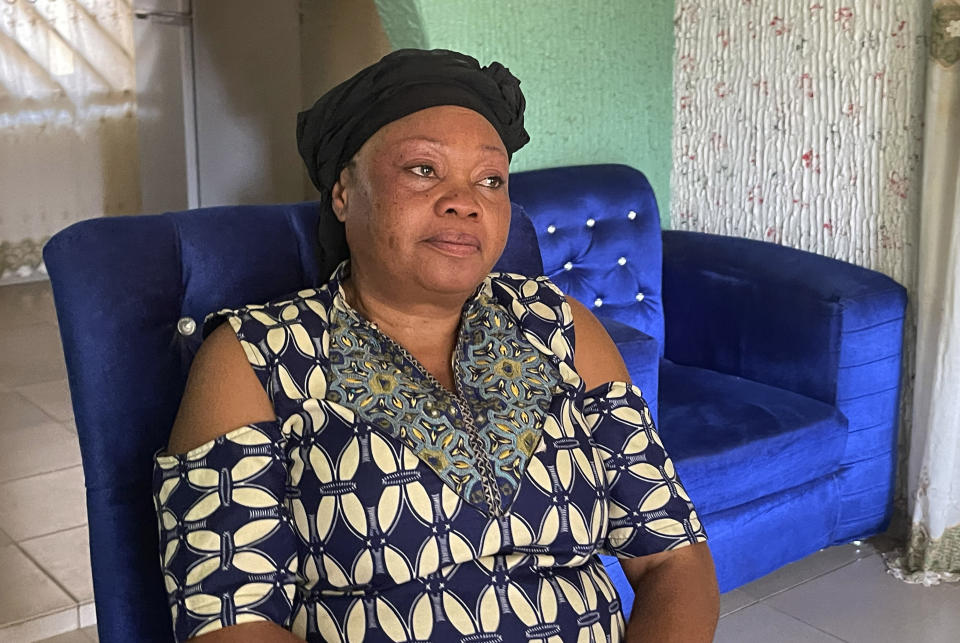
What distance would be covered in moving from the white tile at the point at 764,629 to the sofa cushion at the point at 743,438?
0.26m

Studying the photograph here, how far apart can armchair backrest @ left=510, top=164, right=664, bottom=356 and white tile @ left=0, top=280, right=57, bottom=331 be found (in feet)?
11.3

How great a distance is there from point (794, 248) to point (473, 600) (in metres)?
1.83

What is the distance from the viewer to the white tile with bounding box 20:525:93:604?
7.86ft

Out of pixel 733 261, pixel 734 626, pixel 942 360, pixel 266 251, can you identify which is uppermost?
pixel 266 251

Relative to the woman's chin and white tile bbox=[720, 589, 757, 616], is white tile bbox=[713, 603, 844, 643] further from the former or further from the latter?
the woman's chin

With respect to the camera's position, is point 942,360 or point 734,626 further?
point 942,360

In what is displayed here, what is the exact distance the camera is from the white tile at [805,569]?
2393mm

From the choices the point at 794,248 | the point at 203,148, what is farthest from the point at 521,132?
the point at 203,148

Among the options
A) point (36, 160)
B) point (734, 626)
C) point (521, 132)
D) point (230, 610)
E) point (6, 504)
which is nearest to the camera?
point (230, 610)

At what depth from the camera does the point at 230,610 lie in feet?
3.54

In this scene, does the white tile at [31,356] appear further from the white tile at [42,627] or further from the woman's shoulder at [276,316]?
the woman's shoulder at [276,316]

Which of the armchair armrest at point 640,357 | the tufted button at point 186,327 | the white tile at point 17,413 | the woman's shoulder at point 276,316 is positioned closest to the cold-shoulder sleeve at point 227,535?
the woman's shoulder at point 276,316

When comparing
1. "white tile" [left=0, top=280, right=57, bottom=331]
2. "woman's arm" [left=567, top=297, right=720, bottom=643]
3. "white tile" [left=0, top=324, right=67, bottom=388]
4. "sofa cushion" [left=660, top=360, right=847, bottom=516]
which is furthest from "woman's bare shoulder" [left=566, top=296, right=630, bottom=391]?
"white tile" [left=0, top=280, right=57, bottom=331]

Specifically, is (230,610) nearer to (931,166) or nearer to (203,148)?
(931,166)
